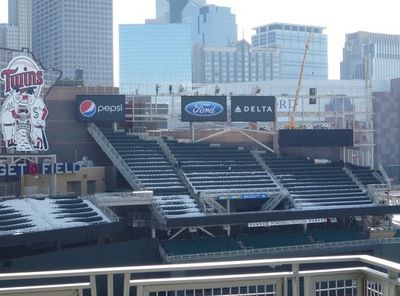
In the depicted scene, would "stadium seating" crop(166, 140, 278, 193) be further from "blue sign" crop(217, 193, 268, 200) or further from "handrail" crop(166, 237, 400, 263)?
"handrail" crop(166, 237, 400, 263)

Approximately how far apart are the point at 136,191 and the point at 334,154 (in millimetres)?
16100

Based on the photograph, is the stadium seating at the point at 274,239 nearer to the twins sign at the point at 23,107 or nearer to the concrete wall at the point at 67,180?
the concrete wall at the point at 67,180

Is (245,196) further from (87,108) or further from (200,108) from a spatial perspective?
(87,108)

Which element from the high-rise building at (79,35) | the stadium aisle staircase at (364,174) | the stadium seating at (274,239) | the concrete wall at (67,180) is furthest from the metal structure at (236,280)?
the high-rise building at (79,35)

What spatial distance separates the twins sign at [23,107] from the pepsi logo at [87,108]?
13.8ft

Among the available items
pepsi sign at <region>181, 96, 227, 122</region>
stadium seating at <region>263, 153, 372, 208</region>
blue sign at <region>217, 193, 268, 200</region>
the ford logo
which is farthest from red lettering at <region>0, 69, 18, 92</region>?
stadium seating at <region>263, 153, 372, 208</region>

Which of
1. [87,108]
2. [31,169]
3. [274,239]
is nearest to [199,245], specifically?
[274,239]

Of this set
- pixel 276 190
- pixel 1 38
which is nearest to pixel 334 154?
pixel 276 190

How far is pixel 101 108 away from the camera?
4109 cm

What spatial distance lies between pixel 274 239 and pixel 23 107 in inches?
611

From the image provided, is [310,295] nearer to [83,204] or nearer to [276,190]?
[83,204]

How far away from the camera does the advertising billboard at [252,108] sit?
44.2 metres

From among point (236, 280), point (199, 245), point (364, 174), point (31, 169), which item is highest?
point (236, 280)

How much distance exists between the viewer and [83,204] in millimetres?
34875
